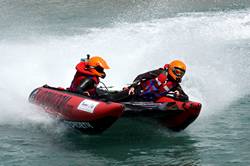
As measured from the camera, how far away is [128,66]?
14.8 metres

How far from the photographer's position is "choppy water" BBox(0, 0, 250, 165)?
877cm

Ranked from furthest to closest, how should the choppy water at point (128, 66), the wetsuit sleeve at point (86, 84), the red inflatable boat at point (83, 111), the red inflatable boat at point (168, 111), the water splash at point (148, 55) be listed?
the water splash at point (148, 55) → the wetsuit sleeve at point (86, 84) → the red inflatable boat at point (168, 111) → the choppy water at point (128, 66) → the red inflatable boat at point (83, 111)

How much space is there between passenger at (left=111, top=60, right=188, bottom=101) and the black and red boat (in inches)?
6.8

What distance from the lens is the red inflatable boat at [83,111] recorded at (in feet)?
28.4

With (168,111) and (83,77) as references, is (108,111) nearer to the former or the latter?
(168,111)

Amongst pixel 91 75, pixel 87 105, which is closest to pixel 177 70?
pixel 91 75

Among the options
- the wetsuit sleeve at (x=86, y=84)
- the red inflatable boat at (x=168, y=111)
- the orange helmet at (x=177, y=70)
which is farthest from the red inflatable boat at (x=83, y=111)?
the orange helmet at (x=177, y=70)

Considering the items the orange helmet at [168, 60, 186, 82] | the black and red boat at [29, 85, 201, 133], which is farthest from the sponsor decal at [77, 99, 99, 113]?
the orange helmet at [168, 60, 186, 82]

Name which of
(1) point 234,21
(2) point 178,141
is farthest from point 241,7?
(2) point 178,141

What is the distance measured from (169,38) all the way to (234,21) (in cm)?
328

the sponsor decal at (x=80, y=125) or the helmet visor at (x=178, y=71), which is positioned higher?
the helmet visor at (x=178, y=71)

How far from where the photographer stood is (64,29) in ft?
64.2

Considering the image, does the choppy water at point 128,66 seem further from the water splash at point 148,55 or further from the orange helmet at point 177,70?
the orange helmet at point 177,70

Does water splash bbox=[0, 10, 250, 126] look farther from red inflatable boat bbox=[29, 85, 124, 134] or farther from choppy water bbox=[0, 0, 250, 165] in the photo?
red inflatable boat bbox=[29, 85, 124, 134]
